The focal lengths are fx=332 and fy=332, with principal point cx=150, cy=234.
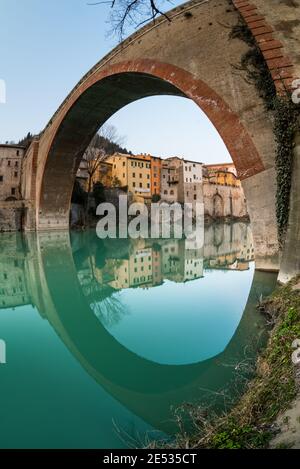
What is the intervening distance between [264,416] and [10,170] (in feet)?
112

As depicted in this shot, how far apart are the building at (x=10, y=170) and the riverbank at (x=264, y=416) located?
109 feet

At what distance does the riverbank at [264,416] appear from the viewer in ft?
6.10

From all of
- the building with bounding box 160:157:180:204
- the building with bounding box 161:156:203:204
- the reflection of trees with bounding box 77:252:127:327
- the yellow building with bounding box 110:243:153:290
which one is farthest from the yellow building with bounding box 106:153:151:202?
the reflection of trees with bounding box 77:252:127:327

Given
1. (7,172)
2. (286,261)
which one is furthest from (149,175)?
(286,261)

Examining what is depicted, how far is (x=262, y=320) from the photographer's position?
4875mm

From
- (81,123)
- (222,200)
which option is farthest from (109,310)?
(222,200)

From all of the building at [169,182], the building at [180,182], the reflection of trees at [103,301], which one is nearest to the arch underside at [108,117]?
the reflection of trees at [103,301]

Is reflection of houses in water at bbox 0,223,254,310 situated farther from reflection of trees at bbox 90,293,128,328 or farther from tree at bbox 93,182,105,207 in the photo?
tree at bbox 93,182,105,207

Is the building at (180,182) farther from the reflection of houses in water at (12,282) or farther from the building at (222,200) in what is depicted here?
the reflection of houses in water at (12,282)

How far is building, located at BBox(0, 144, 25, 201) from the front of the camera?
32.2 meters

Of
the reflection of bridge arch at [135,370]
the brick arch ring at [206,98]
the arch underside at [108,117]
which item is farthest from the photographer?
the brick arch ring at [206,98]

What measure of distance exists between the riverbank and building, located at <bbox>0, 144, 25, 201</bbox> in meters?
33.1

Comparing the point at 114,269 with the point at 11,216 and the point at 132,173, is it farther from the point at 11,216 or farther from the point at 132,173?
the point at 132,173
